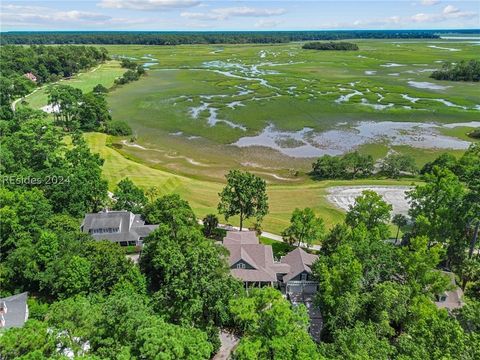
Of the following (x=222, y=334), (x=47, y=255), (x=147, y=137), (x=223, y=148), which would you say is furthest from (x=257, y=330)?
(x=147, y=137)

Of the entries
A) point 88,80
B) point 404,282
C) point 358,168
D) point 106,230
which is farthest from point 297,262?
point 88,80

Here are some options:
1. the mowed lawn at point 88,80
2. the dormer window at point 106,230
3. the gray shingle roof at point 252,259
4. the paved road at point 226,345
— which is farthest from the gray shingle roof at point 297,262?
the mowed lawn at point 88,80

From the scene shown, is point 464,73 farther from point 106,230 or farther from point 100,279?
point 100,279

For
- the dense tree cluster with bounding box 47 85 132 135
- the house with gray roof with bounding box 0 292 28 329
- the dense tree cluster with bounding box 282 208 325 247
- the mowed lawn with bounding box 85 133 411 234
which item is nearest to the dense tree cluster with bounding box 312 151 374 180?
the mowed lawn with bounding box 85 133 411 234

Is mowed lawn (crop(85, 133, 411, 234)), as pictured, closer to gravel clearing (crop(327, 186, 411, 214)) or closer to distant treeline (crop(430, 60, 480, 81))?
gravel clearing (crop(327, 186, 411, 214))

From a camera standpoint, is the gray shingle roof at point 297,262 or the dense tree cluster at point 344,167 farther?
the dense tree cluster at point 344,167

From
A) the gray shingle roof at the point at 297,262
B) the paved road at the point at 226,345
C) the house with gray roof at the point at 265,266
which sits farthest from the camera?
the gray shingle roof at the point at 297,262

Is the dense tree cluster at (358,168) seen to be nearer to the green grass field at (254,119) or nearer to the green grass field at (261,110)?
the green grass field at (254,119)
